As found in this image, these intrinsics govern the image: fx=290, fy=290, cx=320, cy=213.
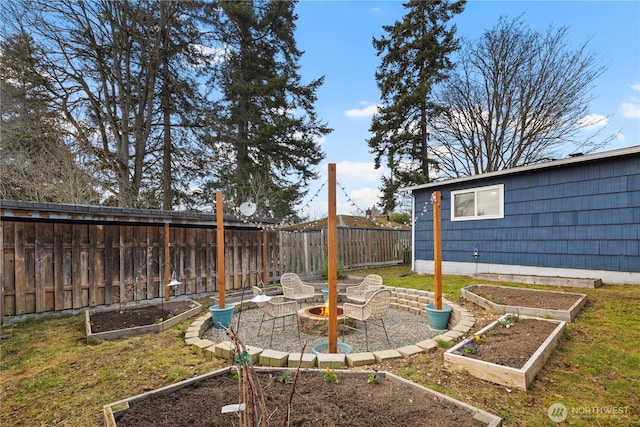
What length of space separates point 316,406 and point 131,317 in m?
4.14

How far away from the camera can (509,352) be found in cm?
291

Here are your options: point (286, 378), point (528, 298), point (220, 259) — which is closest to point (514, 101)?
point (528, 298)

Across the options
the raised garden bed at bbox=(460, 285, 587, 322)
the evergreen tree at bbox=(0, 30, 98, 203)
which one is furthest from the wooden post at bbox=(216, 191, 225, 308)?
the evergreen tree at bbox=(0, 30, 98, 203)

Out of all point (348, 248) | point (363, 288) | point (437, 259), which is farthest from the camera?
point (348, 248)

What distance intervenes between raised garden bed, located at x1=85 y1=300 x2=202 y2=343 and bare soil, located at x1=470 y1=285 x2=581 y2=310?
17.5 feet

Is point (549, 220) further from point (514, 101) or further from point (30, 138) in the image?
point (30, 138)

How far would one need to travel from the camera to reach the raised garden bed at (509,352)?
2555mm

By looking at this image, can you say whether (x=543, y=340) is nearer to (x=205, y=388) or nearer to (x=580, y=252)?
(x=205, y=388)

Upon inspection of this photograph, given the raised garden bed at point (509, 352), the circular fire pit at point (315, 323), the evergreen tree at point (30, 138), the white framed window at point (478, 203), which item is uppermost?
the evergreen tree at point (30, 138)

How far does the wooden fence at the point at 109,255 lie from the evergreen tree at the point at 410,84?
367 inches

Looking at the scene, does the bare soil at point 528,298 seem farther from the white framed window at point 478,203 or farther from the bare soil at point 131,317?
the bare soil at point 131,317

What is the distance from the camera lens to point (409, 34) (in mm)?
14719

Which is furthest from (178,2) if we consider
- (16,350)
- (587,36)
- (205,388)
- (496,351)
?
(587,36)

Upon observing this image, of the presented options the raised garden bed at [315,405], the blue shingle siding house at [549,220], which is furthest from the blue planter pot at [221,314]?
the blue shingle siding house at [549,220]
